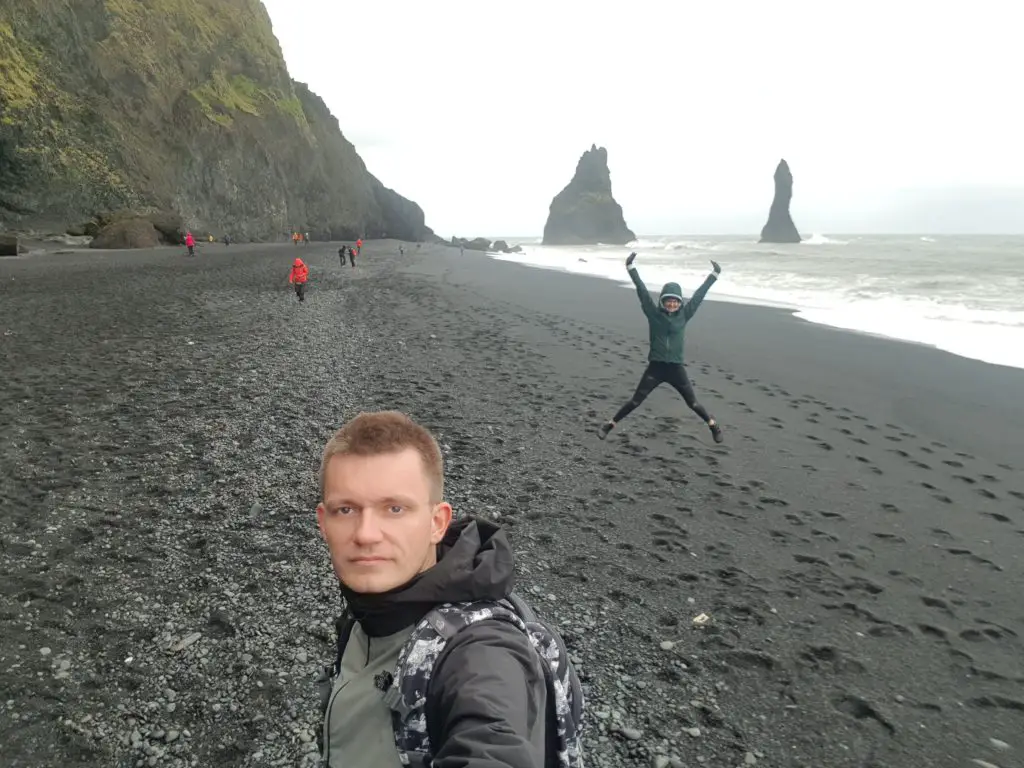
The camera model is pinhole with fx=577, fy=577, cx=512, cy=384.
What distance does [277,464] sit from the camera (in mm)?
7680

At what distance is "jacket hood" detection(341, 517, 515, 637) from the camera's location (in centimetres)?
182

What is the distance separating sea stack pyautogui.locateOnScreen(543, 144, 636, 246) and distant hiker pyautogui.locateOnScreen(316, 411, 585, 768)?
180 metres

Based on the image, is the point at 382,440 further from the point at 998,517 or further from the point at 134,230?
the point at 134,230

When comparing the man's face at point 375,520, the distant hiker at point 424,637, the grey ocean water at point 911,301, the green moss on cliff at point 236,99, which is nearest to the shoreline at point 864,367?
the grey ocean water at point 911,301

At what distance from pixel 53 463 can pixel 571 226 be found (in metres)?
190

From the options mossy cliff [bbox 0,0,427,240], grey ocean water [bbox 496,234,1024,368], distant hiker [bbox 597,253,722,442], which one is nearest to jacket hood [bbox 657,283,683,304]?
distant hiker [bbox 597,253,722,442]

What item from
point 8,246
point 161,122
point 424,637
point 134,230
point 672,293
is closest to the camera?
point 424,637

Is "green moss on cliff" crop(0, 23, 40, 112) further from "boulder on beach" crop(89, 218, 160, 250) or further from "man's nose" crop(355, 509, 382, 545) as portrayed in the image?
"man's nose" crop(355, 509, 382, 545)

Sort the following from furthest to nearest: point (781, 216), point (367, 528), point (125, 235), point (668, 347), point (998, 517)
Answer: point (781, 216), point (125, 235), point (668, 347), point (998, 517), point (367, 528)

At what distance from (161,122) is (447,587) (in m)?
64.3

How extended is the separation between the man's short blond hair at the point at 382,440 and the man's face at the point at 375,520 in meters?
0.02

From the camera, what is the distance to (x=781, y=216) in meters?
165

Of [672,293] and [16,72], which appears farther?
[16,72]

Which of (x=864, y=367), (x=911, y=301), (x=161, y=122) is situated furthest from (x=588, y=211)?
(x=864, y=367)
